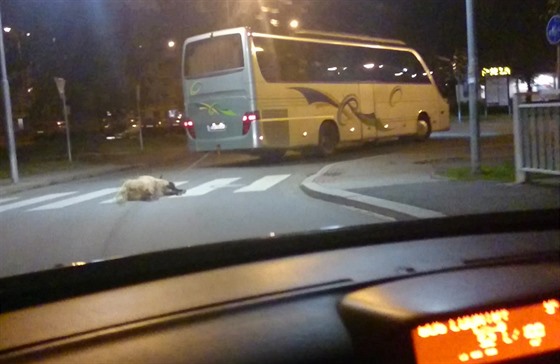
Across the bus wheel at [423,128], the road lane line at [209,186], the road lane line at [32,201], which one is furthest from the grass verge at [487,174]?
the bus wheel at [423,128]

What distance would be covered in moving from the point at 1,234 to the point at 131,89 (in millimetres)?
32306

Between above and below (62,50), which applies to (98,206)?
below

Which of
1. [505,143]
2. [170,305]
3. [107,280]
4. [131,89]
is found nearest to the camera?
[170,305]

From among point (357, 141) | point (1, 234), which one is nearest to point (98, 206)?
point (1, 234)

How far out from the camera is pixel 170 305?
2623 mm

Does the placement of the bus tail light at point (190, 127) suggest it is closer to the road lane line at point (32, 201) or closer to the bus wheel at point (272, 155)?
the bus wheel at point (272, 155)

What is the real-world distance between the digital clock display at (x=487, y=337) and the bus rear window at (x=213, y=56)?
75.0ft

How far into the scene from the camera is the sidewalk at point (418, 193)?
1259 centimetres

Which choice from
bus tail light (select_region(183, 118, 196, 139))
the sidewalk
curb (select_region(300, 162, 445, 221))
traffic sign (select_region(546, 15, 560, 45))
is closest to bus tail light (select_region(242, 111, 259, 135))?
bus tail light (select_region(183, 118, 196, 139))

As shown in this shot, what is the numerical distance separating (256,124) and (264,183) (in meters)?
5.15

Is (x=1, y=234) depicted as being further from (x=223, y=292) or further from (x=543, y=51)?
(x=543, y=51)

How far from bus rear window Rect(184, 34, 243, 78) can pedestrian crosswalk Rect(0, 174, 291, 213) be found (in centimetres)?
441

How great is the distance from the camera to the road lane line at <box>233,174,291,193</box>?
1884cm

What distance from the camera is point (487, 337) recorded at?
2426 millimetres
